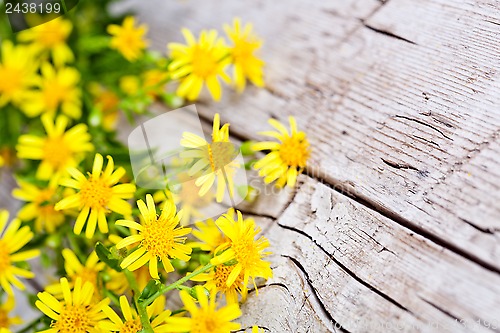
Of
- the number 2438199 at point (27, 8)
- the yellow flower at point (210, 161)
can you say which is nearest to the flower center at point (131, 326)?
the yellow flower at point (210, 161)

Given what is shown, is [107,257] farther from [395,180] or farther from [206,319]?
[395,180]

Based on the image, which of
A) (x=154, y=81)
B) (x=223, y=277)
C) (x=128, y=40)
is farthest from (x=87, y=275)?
(x=128, y=40)

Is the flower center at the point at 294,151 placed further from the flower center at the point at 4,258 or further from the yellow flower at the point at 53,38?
the yellow flower at the point at 53,38

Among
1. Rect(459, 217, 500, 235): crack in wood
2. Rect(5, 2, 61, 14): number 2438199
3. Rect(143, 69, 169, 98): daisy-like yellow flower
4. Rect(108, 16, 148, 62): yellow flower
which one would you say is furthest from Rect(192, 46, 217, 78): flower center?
Rect(459, 217, 500, 235): crack in wood

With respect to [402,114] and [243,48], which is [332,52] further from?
[402,114]

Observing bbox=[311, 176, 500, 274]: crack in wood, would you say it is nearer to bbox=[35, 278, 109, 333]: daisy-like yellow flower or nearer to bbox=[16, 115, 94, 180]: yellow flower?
bbox=[35, 278, 109, 333]: daisy-like yellow flower
